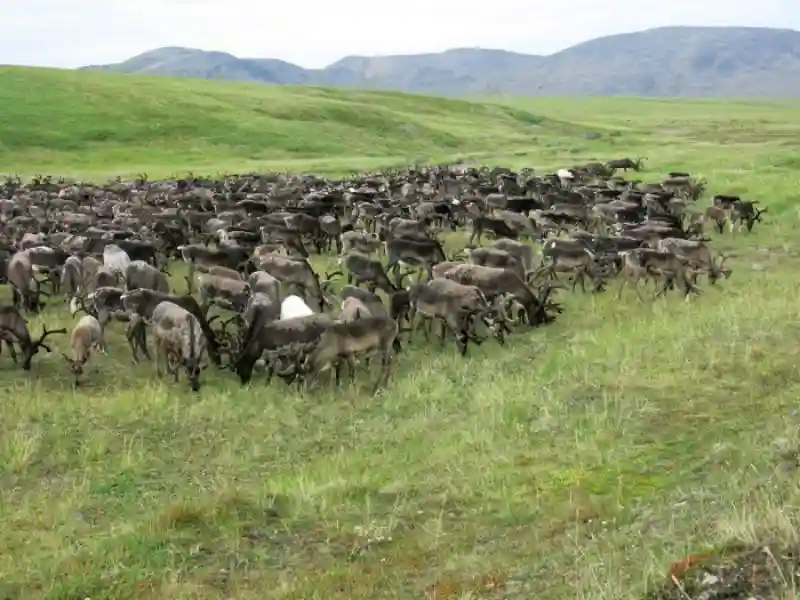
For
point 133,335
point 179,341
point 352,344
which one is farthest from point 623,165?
point 179,341

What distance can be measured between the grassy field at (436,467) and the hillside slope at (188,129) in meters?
40.6

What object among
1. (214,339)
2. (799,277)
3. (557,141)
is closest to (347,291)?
(214,339)

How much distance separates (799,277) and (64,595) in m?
16.8

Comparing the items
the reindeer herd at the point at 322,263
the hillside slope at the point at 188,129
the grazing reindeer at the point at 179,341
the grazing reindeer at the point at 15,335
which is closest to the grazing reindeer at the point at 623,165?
the reindeer herd at the point at 322,263

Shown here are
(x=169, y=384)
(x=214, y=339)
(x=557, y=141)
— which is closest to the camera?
(x=169, y=384)

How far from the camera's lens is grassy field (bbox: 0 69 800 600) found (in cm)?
762

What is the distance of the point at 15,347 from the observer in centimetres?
1560

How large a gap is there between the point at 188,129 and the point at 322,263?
148 feet

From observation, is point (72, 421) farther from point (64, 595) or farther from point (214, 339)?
point (64, 595)

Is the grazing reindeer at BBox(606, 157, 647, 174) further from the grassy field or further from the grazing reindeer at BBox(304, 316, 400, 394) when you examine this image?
the grazing reindeer at BBox(304, 316, 400, 394)

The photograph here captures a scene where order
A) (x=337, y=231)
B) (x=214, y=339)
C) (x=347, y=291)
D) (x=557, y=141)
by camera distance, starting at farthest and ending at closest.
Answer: (x=557, y=141)
(x=337, y=231)
(x=347, y=291)
(x=214, y=339)

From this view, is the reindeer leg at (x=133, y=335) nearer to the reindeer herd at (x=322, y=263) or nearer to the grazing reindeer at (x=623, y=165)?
the reindeer herd at (x=322, y=263)

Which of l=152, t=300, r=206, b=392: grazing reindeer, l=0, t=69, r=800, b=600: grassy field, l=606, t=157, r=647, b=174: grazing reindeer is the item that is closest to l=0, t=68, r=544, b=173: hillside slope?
l=606, t=157, r=647, b=174: grazing reindeer

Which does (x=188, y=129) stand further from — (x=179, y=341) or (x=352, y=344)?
(x=352, y=344)
